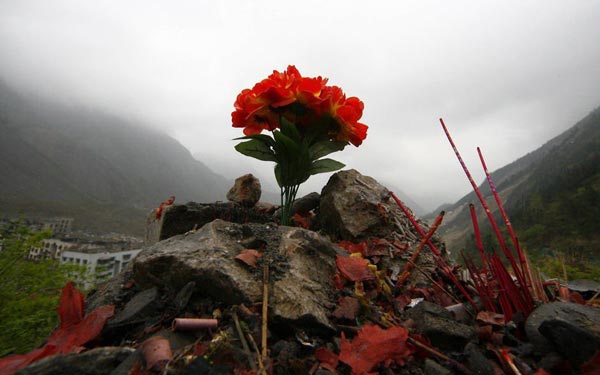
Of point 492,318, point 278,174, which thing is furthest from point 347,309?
point 278,174

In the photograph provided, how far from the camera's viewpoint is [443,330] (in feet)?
3.32

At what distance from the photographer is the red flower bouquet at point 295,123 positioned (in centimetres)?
181

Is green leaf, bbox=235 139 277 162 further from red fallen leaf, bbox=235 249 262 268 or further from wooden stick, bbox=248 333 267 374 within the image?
wooden stick, bbox=248 333 267 374

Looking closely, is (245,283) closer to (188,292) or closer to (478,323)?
(188,292)

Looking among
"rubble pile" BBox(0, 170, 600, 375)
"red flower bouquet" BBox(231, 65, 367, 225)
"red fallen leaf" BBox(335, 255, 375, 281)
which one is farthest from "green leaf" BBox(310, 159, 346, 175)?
"red fallen leaf" BBox(335, 255, 375, 281)

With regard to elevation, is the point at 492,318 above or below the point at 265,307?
below

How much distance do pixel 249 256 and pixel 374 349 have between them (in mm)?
620

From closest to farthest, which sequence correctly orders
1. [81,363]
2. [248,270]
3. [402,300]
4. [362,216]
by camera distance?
[81,363] < [248,270] < [402,300] < [362,216]

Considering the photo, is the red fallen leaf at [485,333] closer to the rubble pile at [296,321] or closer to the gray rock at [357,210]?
the rubble pile at [296,321]

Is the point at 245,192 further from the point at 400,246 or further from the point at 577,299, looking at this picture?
the point at 577,299

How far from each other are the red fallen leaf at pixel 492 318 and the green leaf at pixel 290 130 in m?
1.35

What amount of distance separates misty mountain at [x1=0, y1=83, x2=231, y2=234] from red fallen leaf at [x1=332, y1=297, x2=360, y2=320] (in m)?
95.7

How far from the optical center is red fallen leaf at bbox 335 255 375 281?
132 centimetres

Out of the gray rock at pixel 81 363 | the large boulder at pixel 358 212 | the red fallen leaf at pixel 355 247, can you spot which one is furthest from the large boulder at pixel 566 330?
the gray rock at pixel 81 363
